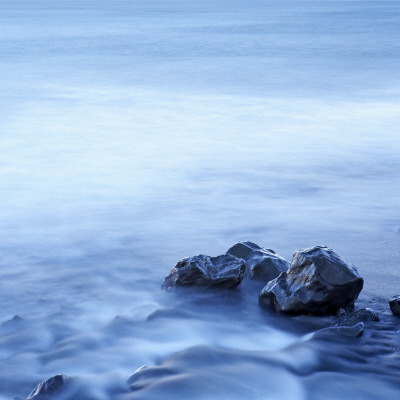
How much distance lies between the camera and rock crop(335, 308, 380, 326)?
3309mm

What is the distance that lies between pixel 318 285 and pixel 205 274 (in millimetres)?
640

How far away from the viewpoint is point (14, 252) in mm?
4441

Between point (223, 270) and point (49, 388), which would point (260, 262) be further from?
point (49, 388)

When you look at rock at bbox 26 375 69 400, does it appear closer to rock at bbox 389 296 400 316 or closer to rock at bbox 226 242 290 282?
rock at bbox 226 242 290 282

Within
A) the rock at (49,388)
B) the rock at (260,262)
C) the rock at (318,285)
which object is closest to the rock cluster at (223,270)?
the rock at (260,262)

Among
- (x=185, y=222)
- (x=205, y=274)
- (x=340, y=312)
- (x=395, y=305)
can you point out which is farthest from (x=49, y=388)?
(x=185, y=222)

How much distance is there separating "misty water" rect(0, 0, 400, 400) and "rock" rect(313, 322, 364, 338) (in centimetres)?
5

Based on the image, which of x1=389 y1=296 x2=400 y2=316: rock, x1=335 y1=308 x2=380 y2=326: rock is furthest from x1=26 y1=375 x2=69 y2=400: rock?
x1=389 y1=296 x2=400 y2=316: rock

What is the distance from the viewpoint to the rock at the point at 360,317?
331cm

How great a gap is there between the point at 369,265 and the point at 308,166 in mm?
2561

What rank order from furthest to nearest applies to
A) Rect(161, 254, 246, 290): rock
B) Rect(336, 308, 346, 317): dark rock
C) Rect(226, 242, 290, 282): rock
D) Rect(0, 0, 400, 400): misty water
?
Rect(226, 242, 290, 282): rock, Rect(161, 254, 246, 290): rock, Rect(336, 308, 346, 317): dark rock, Rect(0, 0, 400, 400): misty water

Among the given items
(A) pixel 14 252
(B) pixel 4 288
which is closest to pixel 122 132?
(A) pixel 14 252

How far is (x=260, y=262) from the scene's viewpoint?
3914 mm

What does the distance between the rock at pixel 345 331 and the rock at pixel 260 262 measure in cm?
67
